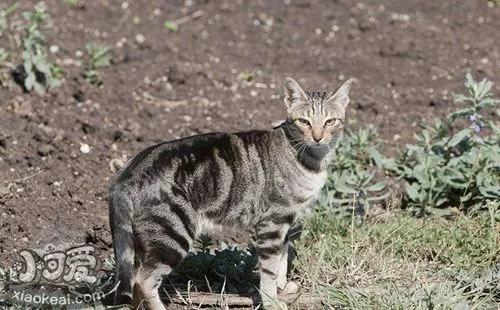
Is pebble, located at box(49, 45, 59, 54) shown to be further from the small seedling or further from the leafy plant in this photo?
the leafy plant

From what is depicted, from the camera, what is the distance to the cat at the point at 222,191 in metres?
4.57

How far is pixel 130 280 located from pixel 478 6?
6.64m

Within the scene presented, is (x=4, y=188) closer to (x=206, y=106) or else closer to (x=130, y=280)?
(x=130, y=280)

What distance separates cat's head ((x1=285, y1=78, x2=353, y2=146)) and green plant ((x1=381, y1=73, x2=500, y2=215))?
1.32 meters

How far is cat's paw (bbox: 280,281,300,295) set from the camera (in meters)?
5.19

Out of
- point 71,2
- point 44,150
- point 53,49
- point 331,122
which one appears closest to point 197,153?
point 331,122

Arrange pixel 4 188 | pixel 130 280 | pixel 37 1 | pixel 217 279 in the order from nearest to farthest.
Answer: pixel 130 280, pixel 217 279, pixel 4 188, pixel 37 1

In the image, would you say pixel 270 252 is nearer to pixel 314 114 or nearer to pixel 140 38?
pixel 314 114

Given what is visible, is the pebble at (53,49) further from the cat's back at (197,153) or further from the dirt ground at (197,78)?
the cat's back at (197,153)

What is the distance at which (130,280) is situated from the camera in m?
4.51

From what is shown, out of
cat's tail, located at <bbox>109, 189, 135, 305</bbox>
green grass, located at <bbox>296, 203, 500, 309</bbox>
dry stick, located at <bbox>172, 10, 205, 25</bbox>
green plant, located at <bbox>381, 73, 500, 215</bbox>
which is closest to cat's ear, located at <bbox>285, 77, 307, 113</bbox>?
green grass, located at <bbox>296, 203, 500, 309</bbox>

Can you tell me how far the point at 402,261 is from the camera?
5.38 metres

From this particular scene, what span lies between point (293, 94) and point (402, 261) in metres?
1.24

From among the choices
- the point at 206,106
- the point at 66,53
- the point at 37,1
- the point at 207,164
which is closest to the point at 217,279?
the point at 207,164
